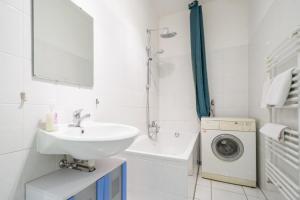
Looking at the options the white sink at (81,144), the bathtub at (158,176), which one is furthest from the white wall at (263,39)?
the white sink at (81,144)

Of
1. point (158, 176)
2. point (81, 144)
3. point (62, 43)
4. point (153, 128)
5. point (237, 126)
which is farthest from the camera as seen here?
point (153, 128)

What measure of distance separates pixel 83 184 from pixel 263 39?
2279mm

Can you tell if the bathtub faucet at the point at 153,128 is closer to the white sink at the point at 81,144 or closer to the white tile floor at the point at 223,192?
the white tile floor at the point at 223,192

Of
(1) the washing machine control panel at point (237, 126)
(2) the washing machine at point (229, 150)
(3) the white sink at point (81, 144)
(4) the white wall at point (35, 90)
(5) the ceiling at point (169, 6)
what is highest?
(5) the ceiling at point (169, 6)

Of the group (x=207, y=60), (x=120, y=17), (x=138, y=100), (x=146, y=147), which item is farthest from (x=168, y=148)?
(x=120, y=17)

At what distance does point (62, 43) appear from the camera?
3.37ft

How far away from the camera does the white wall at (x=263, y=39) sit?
1209 mm

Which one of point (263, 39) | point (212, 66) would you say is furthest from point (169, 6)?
point (263, 39)

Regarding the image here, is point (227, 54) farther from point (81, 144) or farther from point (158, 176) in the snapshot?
point (81, 144)

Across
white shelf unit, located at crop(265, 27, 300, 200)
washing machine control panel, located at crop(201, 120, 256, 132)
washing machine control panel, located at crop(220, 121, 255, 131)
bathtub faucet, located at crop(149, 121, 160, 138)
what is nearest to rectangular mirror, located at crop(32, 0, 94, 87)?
bathtub faucet, located at crop(149, 121, 160, 138)

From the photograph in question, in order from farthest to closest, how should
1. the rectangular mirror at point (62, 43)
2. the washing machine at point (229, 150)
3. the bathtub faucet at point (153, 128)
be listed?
1. the bathtub faucet at point (153, 128)
2. the washing machine at point (229, 150)
3. the rectangular mirror at point (62, 43)

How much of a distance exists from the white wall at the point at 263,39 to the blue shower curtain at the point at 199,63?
645mm

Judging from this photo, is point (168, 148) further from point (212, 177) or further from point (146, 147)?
point (212, 177)

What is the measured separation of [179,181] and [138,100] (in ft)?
3.81
